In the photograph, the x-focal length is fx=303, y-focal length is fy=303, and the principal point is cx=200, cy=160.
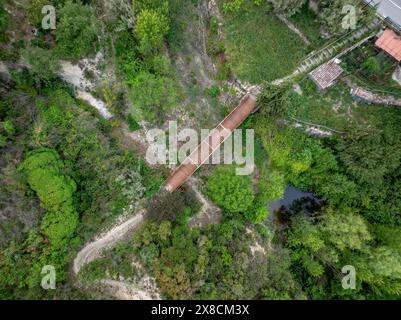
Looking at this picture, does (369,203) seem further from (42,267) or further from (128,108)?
(42,267)

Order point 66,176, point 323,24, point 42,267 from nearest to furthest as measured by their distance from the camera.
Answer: point 42,267 → point 66,176 → point 323,24

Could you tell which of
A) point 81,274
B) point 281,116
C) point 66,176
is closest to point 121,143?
point 66,176

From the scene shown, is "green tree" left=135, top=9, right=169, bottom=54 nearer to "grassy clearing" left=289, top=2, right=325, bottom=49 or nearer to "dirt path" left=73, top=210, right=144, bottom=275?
"grassy clearing" left=289, top=2, right=325, bottom=49

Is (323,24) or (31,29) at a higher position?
(323,24)

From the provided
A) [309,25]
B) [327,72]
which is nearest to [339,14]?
[309,25]

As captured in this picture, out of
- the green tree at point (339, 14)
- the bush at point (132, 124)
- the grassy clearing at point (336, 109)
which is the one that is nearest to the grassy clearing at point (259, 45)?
the green tree at point (339, 14)

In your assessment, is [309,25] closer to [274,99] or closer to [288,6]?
[288,6]
